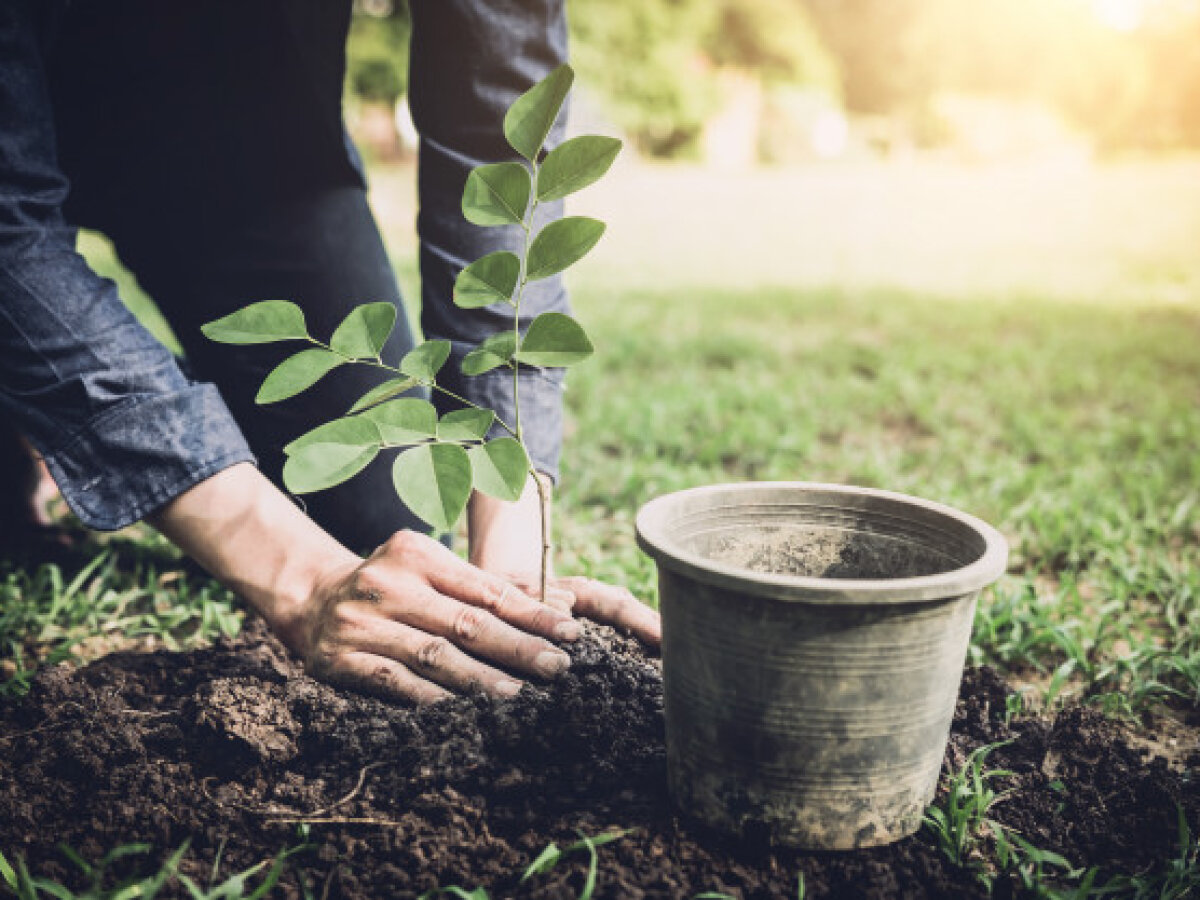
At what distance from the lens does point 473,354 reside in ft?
4.42

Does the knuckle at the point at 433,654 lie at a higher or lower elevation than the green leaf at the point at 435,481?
lower

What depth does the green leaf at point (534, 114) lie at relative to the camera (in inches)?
47.8

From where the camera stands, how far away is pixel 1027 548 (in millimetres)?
2553

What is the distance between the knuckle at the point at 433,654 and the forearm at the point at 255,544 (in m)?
0.20

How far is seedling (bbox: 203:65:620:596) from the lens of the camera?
119cm

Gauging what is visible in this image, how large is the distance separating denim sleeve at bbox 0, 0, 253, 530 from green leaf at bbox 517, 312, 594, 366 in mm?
595

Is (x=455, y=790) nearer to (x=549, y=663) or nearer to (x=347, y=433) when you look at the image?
(x=549, y=663)

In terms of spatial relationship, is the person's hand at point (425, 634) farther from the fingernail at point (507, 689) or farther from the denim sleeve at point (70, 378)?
the denim sleeve at point (70, 378)

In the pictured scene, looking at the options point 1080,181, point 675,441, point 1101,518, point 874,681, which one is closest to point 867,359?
point 675,441

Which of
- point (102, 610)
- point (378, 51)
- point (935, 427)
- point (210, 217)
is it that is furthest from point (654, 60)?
point (102, 610)

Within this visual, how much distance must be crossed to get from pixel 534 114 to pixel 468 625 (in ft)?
2.35

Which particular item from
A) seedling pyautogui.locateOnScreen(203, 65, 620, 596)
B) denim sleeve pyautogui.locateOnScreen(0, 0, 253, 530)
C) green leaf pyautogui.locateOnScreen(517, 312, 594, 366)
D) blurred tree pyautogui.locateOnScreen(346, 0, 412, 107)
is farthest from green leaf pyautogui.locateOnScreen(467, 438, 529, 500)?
blurred tree pyautogui.locateOnScreen(346, 0, 412, 107)

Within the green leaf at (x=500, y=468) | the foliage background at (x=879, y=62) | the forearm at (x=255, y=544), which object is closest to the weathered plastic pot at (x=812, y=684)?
the green leaf at (x=500, y=468)

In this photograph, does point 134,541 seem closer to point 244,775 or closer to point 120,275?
point 244,775
